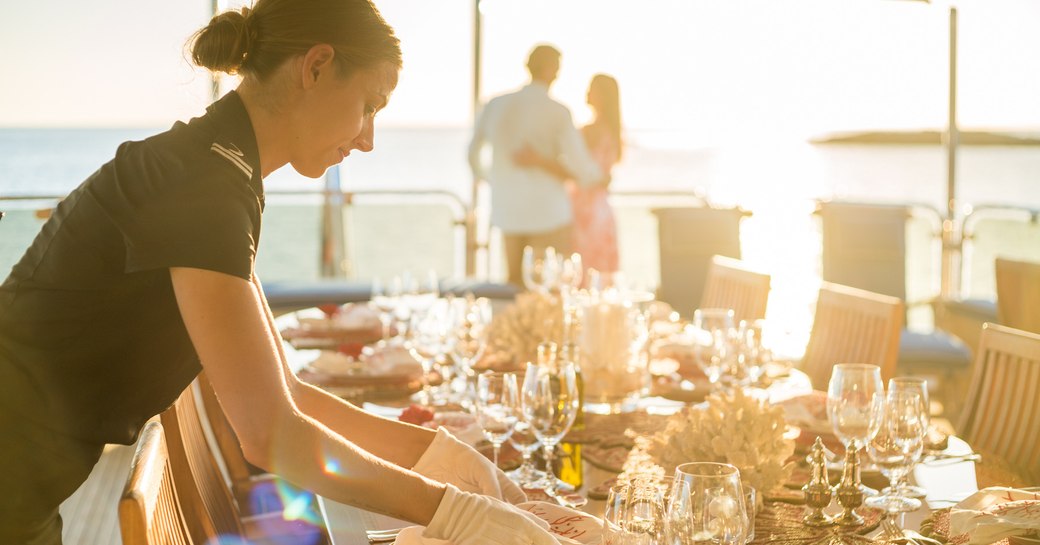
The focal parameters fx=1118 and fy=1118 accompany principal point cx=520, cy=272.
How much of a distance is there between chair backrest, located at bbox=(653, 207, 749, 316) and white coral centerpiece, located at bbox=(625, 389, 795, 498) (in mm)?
3573

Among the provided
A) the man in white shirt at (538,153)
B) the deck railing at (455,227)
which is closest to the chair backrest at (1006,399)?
the man in white shirt at (538,153)

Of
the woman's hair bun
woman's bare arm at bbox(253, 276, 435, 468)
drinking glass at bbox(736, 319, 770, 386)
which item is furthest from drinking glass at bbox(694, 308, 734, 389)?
the woman's hair bun

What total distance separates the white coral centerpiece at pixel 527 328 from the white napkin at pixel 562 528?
132cm

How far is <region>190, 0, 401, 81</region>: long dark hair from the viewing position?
1476 millimetres

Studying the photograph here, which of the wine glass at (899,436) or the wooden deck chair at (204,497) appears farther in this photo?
the wine glass at (899,436)

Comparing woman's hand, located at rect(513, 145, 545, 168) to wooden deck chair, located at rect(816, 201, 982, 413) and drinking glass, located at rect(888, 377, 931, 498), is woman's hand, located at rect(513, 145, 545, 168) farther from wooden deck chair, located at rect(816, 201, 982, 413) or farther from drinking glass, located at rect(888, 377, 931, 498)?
drinking glass, located at rect(888, 377, 931, 498)

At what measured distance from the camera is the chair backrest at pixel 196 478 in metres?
1.52

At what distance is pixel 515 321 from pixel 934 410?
328cm

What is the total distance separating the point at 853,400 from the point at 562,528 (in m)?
0.59

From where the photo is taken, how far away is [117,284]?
1411 mm

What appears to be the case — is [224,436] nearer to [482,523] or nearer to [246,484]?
[246,484]

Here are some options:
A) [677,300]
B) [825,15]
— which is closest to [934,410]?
[677,300]

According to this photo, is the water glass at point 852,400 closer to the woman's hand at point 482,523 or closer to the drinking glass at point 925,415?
the drinking glass at point 925,415

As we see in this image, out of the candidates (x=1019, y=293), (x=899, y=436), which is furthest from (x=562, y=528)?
(x=1019, y=293)
